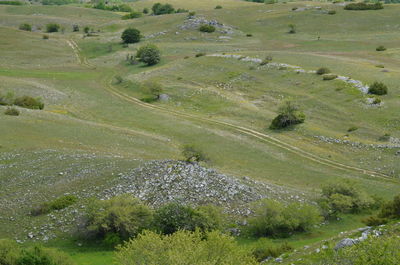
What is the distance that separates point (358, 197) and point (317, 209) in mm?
4472

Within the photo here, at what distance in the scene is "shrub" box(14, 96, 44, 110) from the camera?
7343cm

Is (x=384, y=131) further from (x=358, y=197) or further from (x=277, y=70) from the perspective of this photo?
(x=277, y=70)

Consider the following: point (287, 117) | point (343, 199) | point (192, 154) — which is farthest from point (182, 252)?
point (287, 117)

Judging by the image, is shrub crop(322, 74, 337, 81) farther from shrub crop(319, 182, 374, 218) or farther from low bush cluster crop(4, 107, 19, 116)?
low bush cluster crop(4, 107, 19, 116)

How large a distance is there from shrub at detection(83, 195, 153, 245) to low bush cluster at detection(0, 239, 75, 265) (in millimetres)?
6986

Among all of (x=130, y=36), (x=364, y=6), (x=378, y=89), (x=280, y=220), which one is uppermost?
(x=364, y=6)

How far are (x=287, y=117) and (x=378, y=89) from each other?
55.9ft

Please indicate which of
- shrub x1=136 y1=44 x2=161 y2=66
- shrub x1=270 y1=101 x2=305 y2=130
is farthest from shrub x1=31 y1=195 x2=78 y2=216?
shrub x1=136 y1=44 x2=161 y2=66

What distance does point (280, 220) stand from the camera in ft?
124

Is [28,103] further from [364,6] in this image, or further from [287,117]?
[364,6]

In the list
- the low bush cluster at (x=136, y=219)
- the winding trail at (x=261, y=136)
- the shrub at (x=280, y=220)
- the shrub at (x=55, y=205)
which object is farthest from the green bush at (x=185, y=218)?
the winding trail at (x=261, y=136)

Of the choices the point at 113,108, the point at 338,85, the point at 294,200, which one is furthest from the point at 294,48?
the point at 294,200

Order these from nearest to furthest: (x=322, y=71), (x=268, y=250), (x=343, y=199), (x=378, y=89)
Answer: (x=268, y=250) < (x=343, y=199) < (x=378, y=89) < (x=322, y=71)

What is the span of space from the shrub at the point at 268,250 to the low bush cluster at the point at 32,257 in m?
13.0
